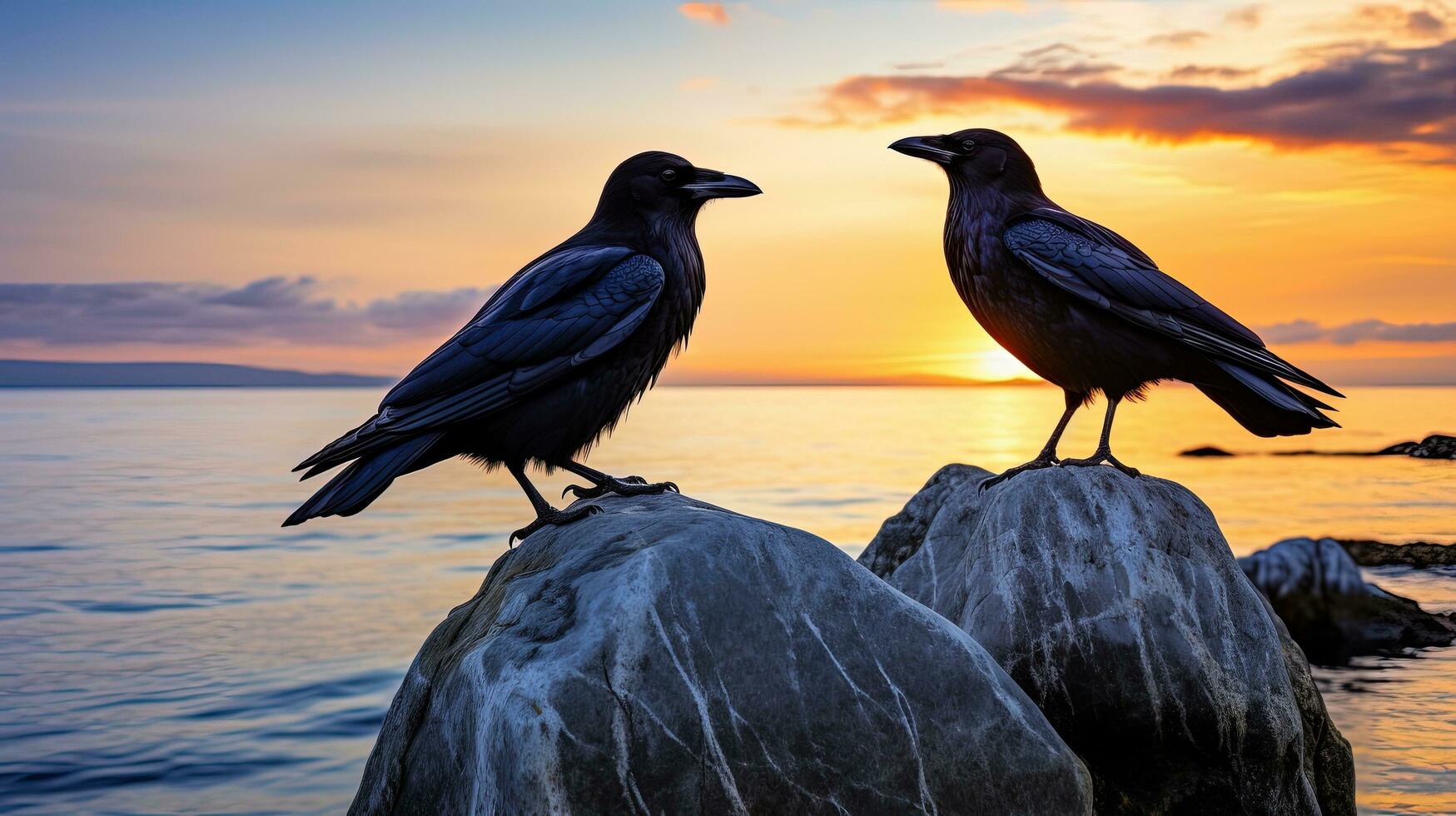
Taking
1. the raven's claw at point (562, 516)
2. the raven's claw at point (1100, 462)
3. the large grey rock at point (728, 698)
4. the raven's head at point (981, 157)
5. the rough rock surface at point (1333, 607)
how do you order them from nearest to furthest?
the large grey rock at point (728, 698)
the raven's claw at point (562, 516)
the raven's claw at point (1100, 462)
the raven's head at point (981, 157)
the rough rock surface at point (1333, 607)

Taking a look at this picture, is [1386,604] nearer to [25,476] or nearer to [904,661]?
[904,661]

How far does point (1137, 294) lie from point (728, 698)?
4065 millimetres

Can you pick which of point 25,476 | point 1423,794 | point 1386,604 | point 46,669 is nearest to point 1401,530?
point 1386,604

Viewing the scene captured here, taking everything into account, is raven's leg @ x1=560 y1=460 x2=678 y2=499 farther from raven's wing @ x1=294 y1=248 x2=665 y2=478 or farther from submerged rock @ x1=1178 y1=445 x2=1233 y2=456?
submerged rock @ x1=1178 y1=445 x2=1233 y2=456

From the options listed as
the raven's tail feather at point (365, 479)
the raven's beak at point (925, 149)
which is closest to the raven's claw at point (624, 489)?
the raven's tail feather at point (365, 479)

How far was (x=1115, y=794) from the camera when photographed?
570 centimetres

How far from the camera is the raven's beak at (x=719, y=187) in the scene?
5918mm

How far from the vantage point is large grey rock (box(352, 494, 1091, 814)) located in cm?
364

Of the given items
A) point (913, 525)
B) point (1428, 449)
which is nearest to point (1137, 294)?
point (913, 525)

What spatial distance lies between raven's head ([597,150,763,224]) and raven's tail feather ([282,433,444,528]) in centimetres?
159

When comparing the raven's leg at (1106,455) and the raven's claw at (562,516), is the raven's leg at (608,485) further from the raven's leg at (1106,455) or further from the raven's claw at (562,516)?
the raven's leg at (1106,455)

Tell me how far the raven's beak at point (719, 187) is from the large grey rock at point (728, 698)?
85.6 inches

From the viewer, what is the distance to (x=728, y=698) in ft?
12.3

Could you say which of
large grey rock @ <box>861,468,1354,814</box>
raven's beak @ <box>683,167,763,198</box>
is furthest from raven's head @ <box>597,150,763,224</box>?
large grey rock @ <box>861,468,1354,814</box>
